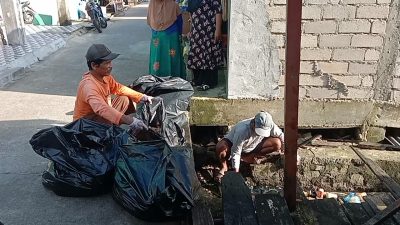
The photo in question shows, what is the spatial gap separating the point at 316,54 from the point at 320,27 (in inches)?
11.8

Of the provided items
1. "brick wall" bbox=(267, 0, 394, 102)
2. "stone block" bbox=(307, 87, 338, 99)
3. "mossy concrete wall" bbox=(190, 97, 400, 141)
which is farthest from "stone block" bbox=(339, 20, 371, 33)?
"mossy concrete wall" bbox=(190, 97, 400, 141)

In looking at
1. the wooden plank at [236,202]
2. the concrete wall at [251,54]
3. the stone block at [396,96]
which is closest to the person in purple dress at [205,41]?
the concrete wall at [251,54]

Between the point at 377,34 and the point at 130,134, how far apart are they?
2.91 meters

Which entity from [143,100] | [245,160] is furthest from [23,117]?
[245,160]

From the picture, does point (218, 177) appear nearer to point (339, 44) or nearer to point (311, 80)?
point (311, 80)

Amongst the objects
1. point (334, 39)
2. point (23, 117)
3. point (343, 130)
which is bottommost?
point (343, 130)

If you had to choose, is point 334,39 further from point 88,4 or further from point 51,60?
point 88,4

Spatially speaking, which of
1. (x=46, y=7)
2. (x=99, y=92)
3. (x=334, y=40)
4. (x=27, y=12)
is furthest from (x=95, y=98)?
(x=46, y=7)

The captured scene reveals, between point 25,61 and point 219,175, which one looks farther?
point 25,61

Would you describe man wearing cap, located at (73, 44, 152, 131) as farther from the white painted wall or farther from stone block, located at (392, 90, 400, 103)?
the white painted wall

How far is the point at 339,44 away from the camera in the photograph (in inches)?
165

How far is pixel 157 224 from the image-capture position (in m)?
2.65

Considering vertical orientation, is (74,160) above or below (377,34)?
below

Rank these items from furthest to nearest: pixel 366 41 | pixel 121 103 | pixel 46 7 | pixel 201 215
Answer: pixel 46 7, pixel 366 41, pixel 121 103, pixel 201 215
